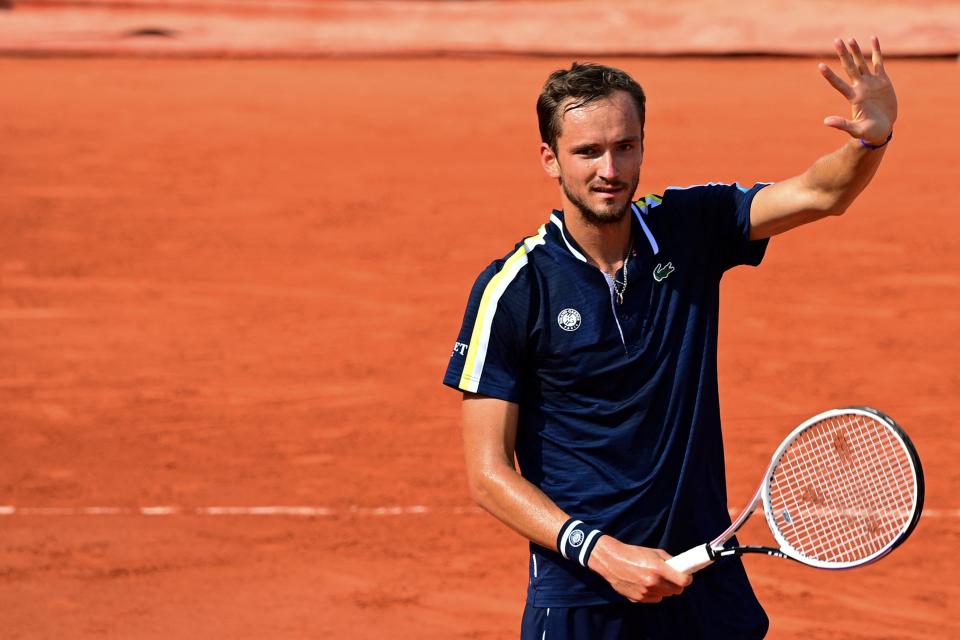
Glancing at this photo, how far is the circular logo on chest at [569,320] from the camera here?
4117mm

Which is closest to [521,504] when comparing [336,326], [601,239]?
[601,239]

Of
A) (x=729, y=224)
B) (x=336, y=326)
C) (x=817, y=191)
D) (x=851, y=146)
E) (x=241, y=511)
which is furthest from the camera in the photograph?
(x=336, y=326)

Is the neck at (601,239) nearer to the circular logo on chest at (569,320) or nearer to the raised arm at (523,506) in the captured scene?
the circular logo on chest at (569,320)

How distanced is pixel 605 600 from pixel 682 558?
1.07 ft

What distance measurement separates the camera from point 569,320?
4125 millimetres

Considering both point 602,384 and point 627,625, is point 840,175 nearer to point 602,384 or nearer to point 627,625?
point 602,384

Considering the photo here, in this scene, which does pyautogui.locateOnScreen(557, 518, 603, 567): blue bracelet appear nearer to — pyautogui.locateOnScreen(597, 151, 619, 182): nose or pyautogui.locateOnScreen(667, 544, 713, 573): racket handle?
pyautogui.locateOnScreen(667, 544, 713, 573): racket handle

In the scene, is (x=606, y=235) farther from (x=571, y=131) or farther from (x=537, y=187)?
(x=537, y=187)

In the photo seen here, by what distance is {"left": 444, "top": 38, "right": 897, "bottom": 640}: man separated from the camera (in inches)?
161

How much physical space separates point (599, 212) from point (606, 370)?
43 cm

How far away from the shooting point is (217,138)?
15938 mm

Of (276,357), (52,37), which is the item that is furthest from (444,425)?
(52,37)

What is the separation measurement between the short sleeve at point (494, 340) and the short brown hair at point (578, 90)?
1.40 feet

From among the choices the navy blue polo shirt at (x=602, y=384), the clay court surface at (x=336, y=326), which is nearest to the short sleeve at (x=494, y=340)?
the navy blue polo shirt at (x=602, y=384)
